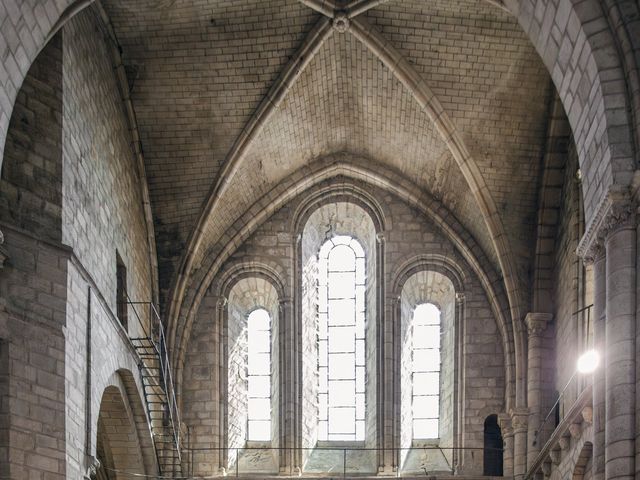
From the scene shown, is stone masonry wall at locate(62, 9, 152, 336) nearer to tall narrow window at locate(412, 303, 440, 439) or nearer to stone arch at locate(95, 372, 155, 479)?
stone arch at locate(95, 372, 155, 479)

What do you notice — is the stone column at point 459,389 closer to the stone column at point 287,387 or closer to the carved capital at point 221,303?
the stone column at point 287,387

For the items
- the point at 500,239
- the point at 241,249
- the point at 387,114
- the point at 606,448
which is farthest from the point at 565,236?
the point at 606,448

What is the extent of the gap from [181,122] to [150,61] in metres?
1.68

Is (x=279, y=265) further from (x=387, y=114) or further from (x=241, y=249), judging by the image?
(x=387, y=114)

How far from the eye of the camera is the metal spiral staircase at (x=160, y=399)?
2983cm

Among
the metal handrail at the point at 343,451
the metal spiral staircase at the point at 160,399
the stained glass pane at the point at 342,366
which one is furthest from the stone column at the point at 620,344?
the stained glass pane at the point at 342,366

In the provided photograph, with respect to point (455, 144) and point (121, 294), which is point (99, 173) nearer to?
point (121, 294)

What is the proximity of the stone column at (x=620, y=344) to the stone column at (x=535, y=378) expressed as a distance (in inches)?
373

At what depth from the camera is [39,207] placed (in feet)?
78.9

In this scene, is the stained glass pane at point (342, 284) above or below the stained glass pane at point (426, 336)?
above

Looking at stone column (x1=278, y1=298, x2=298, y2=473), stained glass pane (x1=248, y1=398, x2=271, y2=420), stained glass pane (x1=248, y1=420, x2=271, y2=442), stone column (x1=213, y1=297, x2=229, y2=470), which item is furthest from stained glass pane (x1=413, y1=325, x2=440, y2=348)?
stone column (x1=213, y1=297, x2=229, y2=470)

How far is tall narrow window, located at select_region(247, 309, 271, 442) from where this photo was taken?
107 feet

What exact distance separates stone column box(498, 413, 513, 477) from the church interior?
0.17 feet

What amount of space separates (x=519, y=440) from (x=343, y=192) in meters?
6.29
